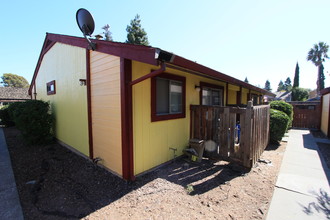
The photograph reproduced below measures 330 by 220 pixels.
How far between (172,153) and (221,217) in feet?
7.47

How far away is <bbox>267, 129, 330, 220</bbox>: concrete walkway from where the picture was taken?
2.42m

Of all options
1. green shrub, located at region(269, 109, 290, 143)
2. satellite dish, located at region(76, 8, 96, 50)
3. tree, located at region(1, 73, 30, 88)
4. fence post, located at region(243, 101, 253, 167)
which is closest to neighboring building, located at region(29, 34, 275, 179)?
satellite dish, located at region(76, 8, 96, 50)

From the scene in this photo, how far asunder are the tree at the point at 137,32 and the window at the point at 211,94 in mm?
21518

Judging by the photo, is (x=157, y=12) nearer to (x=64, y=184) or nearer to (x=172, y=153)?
(x=172, y=153)

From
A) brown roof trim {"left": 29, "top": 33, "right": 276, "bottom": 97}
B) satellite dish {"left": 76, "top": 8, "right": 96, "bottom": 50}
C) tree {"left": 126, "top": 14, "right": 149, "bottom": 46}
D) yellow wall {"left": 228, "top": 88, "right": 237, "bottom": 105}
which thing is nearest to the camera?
brown roof trim {"left": 29, "top": 33, "right": 276, "bottom": 97}

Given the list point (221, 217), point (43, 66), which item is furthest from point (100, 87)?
point (43, 66)

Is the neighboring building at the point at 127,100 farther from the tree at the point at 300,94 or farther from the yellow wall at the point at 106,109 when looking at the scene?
the tree at the point at 300,94

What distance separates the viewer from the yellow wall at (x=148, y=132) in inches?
136

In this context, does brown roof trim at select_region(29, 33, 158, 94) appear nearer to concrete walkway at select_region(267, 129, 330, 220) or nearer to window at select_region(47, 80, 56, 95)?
window at select_region(47, 80, 56, 95)

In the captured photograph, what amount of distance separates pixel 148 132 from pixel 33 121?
5191mm

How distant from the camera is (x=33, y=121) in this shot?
19.5 ft

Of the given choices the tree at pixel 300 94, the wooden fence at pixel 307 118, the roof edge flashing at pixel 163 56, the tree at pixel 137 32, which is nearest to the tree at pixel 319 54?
the tree at pixel 300 94

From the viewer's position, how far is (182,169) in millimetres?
3936

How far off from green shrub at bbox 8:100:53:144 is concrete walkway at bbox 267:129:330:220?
303 inches
